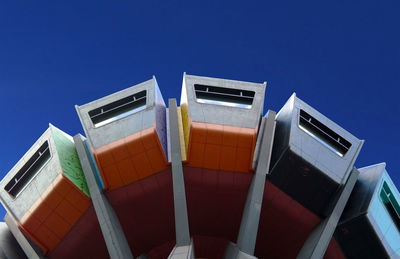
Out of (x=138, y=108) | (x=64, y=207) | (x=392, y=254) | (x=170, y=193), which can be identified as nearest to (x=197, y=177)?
(x=170, y=193)

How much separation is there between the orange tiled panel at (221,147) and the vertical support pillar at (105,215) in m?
4.85

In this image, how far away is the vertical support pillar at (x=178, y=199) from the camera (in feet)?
62.0

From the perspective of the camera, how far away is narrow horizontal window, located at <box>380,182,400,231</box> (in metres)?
23.8

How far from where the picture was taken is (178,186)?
20094mm

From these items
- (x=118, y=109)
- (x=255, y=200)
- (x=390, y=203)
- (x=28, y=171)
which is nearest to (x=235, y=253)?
(x=255, y=200)

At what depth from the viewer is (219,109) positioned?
70.8 feet

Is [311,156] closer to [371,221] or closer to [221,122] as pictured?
[371,221]

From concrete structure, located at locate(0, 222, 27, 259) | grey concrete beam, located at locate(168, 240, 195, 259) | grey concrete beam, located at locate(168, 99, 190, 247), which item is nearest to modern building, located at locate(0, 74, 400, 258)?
grey concrete beam, located at locate(168, 99, 190, 247)

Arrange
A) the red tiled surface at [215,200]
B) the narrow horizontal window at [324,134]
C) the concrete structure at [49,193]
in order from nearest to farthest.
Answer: the concrete structure at [49,193], the red tiled surface at [215,200], the narrow horizontal window at [324,134]

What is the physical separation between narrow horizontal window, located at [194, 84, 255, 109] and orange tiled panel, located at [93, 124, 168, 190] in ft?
11.0

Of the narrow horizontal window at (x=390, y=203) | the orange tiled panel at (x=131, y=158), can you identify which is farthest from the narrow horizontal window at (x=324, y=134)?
the orange tiled panel at (x=131, y=158)

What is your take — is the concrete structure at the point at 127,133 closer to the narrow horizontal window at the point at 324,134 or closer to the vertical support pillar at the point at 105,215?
the vertical support pillar at the point at 105,215

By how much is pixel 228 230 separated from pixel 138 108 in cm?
921

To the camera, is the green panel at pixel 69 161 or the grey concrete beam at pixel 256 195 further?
the green panel at pixel 69 161
